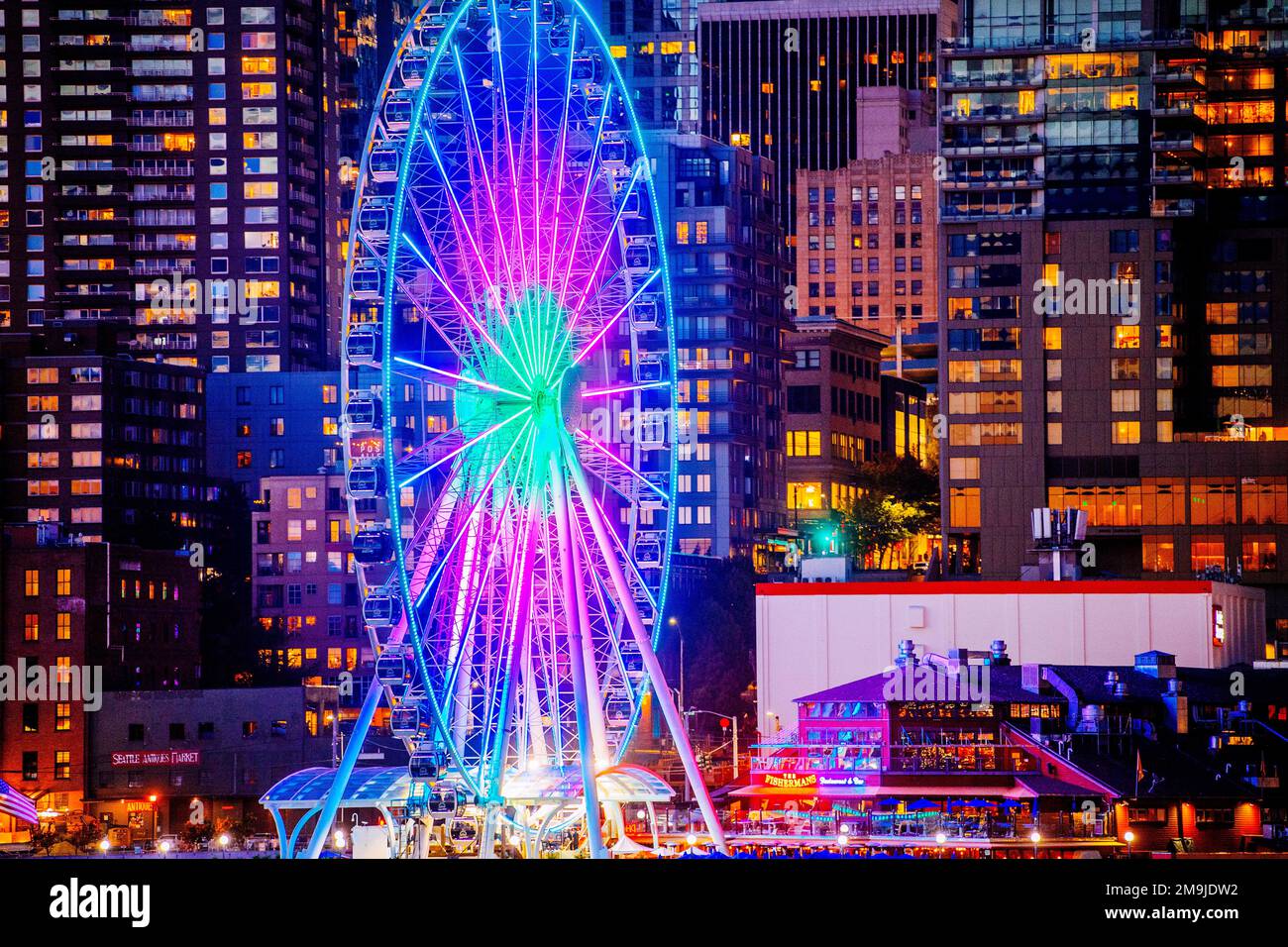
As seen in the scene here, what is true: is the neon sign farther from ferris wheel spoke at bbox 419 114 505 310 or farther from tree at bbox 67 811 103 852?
ferris wheel spoke at bbox 419 114 505 310

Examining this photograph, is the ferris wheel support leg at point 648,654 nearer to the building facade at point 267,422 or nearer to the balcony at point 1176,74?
the balcony at point 1176,74

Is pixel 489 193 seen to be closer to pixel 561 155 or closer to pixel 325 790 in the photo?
pixel 561 155

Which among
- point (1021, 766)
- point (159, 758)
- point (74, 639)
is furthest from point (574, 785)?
point (74, 639)

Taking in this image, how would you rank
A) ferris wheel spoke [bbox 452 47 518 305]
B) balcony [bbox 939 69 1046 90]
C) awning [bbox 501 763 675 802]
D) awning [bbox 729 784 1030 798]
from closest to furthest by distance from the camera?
ferris wheel spoke [bbox 452 47 518 305]
awning [bbox 501 763 675 802]
awning [bbox 729 784 1030 798]
balcony [bbox 939 69 1046 90]

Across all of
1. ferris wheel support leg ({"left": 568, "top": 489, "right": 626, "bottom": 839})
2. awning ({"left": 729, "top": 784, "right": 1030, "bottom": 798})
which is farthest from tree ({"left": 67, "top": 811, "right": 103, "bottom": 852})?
ferris wheel support leg ({"left": 568, "top": 489, "right": 626, "bottom": 839})

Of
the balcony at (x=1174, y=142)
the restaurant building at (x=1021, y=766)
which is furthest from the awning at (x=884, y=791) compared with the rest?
the balcony at (x=1174, y=142)
